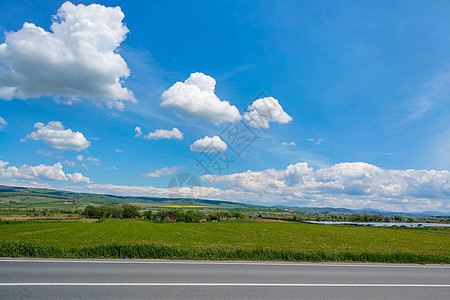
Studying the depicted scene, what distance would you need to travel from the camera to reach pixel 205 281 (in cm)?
1117

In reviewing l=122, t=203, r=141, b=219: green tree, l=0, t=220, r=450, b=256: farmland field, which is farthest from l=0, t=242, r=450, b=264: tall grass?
l=122, t=203, r=141, b=219: green tree

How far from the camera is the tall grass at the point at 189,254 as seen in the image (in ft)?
50.8

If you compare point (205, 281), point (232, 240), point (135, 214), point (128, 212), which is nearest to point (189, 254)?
point (205, 281)

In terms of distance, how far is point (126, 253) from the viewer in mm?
16109

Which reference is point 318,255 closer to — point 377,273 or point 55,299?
point 377,273

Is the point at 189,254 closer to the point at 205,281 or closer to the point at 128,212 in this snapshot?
the point at 205,281

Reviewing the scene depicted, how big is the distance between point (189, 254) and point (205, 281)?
5.50 meters

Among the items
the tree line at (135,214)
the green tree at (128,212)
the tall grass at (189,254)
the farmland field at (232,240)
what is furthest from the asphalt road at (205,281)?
the green tree at (128,212)

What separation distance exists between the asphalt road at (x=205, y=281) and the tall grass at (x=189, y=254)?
1.24 meters

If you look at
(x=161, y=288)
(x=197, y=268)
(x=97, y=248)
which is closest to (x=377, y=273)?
(x=197, y=268)

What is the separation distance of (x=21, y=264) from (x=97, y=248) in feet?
12.4

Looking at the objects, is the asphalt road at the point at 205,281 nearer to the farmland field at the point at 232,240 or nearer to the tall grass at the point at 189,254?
the tall grass at the point at 189,254

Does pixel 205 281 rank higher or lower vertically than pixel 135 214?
higher

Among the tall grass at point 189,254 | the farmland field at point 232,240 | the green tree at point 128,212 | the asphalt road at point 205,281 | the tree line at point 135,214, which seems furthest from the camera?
the green tree at point 128,212
